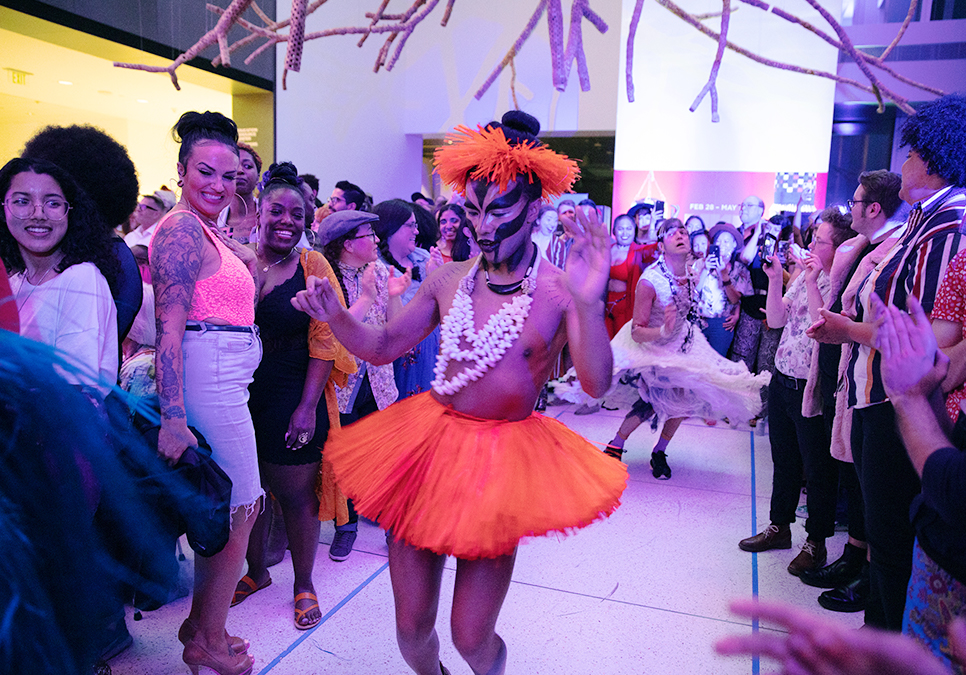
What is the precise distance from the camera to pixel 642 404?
15.0 feet

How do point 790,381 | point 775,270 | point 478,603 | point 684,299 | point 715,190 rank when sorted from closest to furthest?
point 478,603, point 790,381, point 775,270, point 684,299, point 715,190

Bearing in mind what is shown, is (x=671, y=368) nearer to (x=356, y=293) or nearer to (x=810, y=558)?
(x=810, y=558)

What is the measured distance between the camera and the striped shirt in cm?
213

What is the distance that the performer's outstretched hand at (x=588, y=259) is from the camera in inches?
66.0

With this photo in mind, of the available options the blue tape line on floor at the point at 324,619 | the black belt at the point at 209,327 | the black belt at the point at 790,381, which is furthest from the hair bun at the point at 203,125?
the black belt at the point at 790,381

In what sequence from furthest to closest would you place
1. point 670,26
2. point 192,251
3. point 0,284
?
point 670,26 < point 192,251 < point 0,284

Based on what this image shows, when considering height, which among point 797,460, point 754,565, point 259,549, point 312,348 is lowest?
point 754,565

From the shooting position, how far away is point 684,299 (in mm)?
4531

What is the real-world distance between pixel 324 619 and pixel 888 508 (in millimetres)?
2237

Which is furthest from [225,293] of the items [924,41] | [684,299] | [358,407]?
[924,41]

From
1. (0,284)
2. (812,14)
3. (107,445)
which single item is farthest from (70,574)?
(812,14)

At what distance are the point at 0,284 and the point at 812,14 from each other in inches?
323

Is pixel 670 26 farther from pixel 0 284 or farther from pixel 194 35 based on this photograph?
pixel 0 284

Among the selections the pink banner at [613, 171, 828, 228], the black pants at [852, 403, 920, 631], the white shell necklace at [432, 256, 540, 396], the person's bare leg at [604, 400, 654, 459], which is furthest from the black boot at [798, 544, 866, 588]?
the pink banner at [613, 171, 828, 228]
